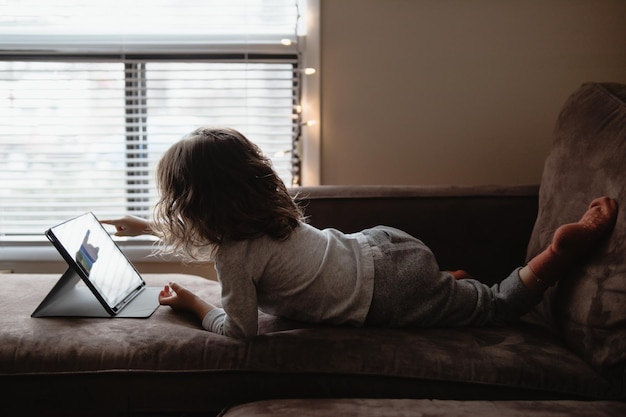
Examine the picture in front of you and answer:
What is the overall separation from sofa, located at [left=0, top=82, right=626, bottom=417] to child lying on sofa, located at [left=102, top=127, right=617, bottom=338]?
0.14 feet

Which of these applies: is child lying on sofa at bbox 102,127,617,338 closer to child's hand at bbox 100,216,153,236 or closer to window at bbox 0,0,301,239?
child's hand at bbox 100,216,153,236

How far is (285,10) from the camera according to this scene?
237cm

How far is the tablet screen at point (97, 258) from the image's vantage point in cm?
145

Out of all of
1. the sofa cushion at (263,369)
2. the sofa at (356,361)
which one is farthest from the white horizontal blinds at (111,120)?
the sofa cushion at (263,369)

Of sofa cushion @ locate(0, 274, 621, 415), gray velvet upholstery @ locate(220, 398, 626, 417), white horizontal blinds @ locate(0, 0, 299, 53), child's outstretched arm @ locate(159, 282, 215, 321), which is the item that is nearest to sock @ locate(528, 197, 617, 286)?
sofa cushion @ locate(0, 274, 621, 415)

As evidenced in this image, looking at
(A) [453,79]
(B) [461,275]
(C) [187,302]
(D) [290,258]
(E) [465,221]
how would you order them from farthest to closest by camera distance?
(A) [453,79]
(E) [465,221]
(B) [461,275]
(C) [187,302]
(D) [290,258]

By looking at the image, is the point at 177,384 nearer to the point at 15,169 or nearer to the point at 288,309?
the point at 288,309

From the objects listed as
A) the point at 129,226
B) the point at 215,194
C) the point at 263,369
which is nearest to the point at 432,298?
the point at 263,369

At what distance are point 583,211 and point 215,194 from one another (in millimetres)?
909

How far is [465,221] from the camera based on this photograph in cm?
180

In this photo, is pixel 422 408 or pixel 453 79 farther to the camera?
pixel 453 79

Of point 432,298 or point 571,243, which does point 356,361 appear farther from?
point 571,243

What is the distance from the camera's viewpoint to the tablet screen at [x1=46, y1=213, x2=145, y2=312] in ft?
4.75

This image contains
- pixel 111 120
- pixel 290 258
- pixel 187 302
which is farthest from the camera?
pixel 111 120
